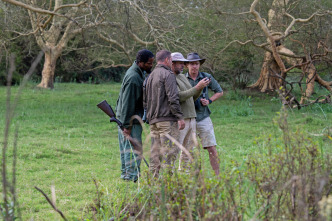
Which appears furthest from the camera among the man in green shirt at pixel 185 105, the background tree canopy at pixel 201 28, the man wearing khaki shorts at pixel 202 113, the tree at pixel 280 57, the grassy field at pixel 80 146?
the background tree canopy at pixel 201 28

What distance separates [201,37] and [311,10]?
160 inches

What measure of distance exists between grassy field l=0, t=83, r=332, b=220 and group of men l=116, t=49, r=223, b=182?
1.67 ft

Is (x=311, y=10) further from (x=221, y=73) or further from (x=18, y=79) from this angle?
(x=18, y=79)

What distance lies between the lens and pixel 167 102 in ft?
18.9

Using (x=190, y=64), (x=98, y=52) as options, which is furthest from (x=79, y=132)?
(x=98, y=52)

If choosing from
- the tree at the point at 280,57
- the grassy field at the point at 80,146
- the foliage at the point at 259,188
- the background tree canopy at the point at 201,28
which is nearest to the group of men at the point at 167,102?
the grassy field at the point at 80,146

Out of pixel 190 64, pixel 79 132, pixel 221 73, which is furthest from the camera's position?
pixel 221 73

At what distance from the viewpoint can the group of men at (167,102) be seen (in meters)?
Answer: 5.65

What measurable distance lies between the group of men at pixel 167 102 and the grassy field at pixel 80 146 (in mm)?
510

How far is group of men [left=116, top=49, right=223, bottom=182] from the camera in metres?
5.65

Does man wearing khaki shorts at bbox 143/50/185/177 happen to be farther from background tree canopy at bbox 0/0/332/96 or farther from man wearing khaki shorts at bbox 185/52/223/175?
background tree canopy at bbox 0/0/332/96

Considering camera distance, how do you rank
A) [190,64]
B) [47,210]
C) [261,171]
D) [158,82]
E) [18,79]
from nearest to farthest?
[261,171] → [47,210] → [158,82] → [190,64] → [18,79]

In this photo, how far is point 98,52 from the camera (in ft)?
76.0

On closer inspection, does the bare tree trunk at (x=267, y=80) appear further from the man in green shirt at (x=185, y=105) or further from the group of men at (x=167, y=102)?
the man in green shirt at (x=185, y=105)
